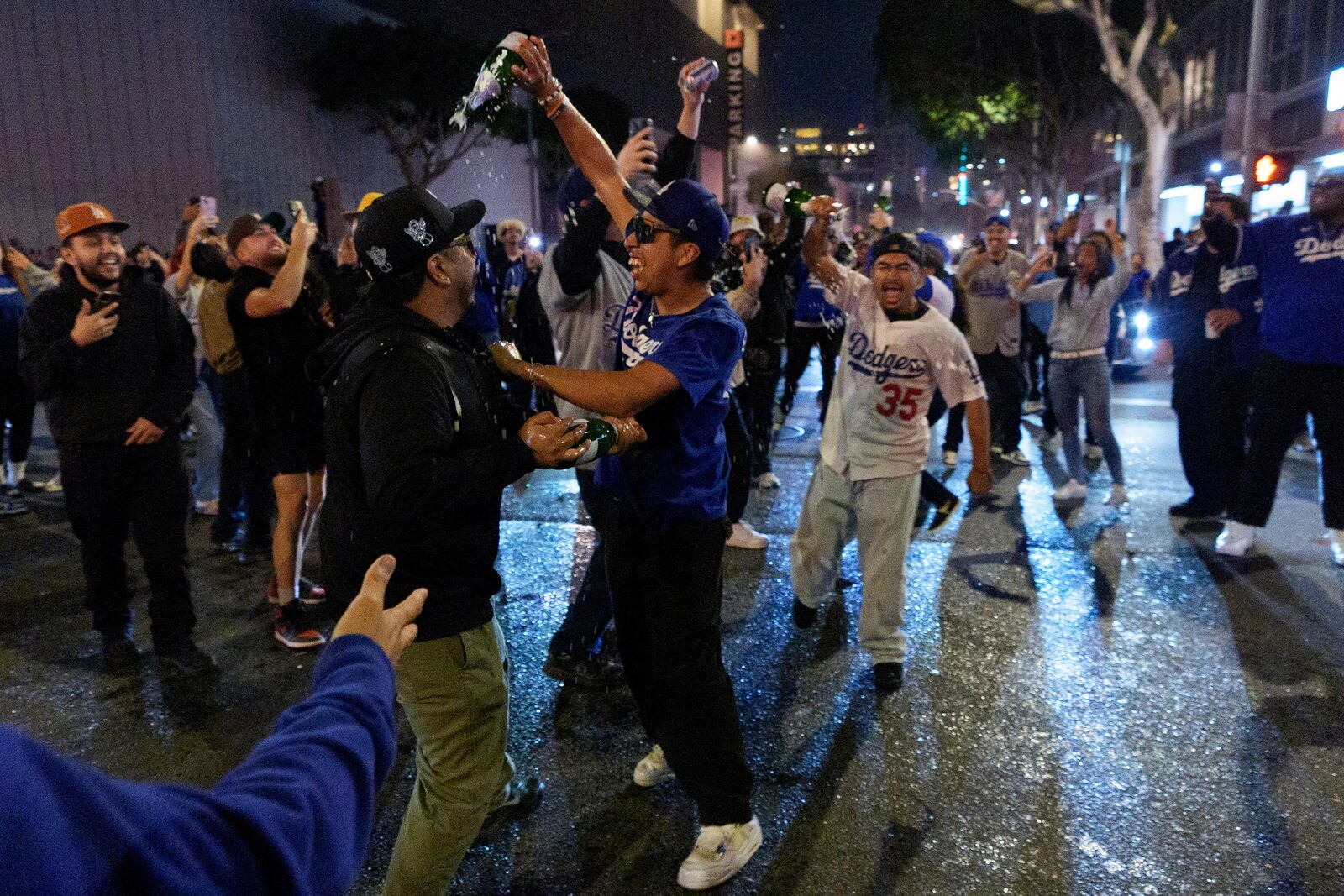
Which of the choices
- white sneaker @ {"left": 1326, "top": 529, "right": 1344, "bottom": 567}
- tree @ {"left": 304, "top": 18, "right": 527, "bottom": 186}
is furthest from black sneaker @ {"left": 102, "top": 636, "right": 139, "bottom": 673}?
tree @ {"left": 304, "top": 18, "right": 527, "bottom": 186}

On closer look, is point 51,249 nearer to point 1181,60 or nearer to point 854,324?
point 854,324

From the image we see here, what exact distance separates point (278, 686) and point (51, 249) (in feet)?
53.7

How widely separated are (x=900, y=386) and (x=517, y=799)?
2356 mm

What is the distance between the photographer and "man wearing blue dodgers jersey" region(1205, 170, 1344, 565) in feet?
17.4

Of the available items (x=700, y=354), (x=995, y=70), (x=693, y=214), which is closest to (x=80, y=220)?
(x=693, y=214)

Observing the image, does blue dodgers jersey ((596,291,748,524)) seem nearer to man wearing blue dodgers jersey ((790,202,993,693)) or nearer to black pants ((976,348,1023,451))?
man wearing blue dodgers jersey ((790,202,993,693))

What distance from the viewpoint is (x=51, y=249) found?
16.7 m

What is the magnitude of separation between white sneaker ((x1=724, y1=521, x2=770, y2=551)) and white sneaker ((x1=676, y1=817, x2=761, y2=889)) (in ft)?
10.5

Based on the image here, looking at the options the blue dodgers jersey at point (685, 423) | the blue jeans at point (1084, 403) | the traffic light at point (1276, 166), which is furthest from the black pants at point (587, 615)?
the traffic light at point (1276, 166)

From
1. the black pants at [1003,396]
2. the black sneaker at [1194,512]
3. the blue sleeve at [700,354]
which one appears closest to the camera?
the blue sleeve at [700,354]

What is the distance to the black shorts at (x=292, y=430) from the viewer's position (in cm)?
471

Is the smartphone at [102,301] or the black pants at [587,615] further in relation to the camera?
the smartphone at [102,301]

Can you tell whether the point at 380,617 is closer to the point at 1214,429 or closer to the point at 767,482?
the point at 767,482

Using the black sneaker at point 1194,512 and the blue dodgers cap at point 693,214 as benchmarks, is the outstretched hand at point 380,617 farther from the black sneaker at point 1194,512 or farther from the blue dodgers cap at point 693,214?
the black sneaker at point 1194,512
